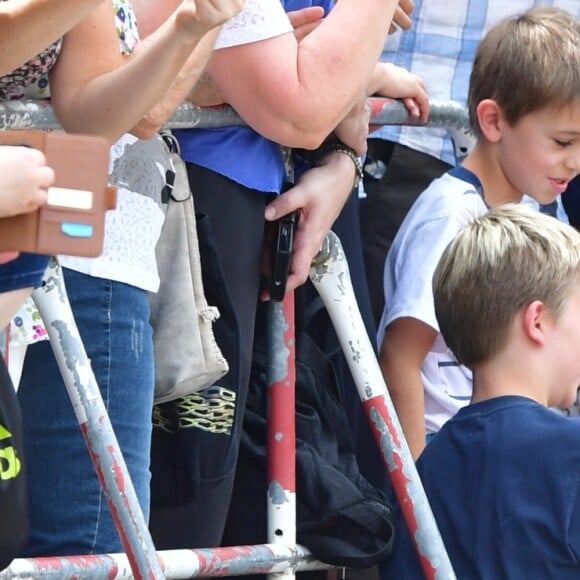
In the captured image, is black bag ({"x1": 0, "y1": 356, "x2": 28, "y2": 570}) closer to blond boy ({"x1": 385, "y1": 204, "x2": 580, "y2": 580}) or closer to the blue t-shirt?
the blue t-shirt

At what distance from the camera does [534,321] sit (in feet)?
8.92

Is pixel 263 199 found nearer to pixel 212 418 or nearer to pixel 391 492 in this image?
pixel 212 418

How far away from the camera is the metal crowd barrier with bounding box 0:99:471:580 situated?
2.03 meters

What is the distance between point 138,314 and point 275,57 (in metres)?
0.49

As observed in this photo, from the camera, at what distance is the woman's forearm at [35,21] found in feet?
5.48

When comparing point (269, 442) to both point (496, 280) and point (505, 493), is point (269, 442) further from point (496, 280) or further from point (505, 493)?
point (496, 280)

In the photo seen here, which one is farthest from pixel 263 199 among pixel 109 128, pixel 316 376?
pixel 109 128

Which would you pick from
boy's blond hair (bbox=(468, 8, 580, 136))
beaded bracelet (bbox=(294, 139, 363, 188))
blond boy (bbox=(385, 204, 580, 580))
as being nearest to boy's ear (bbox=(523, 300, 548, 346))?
blond boy (bbox=(385, 204, 580, 580))

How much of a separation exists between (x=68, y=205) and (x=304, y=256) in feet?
3.33

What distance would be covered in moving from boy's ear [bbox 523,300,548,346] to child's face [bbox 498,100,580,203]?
61 centimetres

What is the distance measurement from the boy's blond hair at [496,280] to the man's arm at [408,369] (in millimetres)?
187

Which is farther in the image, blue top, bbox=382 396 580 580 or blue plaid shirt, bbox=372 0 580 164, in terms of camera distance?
blue plaid shirt, bbox=372 0 580 164

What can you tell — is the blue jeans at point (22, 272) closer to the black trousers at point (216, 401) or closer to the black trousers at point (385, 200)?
the black trousers at point (216, 401)

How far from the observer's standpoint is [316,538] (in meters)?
2.54
